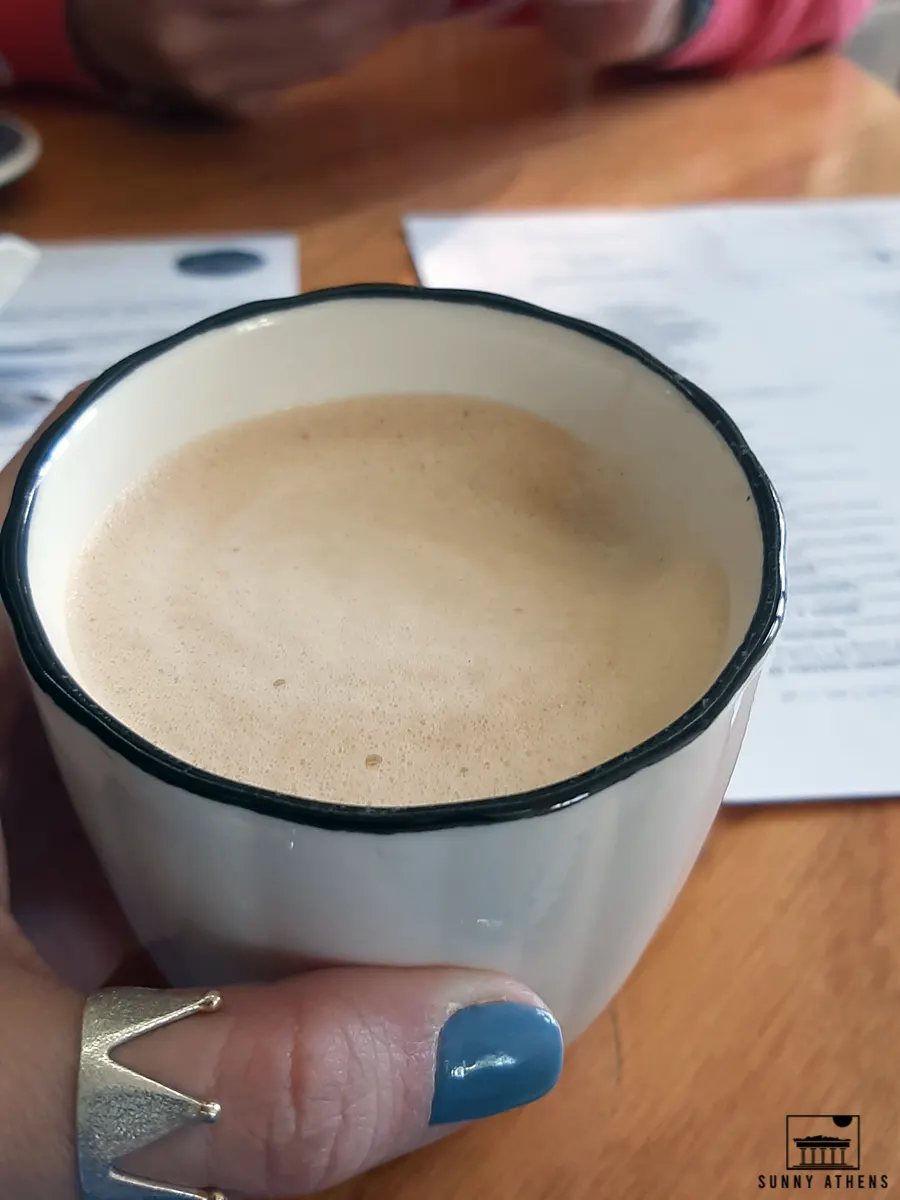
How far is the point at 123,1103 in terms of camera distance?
28 cm

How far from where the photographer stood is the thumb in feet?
0.92

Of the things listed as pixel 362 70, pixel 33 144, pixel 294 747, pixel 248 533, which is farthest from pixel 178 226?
pixel 294 747

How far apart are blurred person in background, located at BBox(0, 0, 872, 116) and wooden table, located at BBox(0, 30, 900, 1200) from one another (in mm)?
32

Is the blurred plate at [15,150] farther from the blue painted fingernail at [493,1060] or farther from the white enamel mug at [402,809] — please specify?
the blue painted fingernail at [493,1060]

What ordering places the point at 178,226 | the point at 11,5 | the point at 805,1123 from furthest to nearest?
the point at 11,5
the point at 178,226
the point at 805,1123

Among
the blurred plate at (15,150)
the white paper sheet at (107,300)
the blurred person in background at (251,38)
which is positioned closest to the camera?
the white paper sheet at (107,300)

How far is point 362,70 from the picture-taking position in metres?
0.98

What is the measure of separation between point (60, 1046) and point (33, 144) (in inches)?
27.1

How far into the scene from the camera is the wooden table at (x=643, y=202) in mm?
337

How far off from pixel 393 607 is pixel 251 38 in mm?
688

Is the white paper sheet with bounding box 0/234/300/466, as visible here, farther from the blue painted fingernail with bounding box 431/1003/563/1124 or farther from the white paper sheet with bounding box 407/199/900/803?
the blue painted fingernail with bounding box 431/1003/563/1124

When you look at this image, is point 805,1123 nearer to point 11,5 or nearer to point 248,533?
point 248,533

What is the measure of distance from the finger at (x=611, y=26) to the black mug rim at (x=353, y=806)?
628mm

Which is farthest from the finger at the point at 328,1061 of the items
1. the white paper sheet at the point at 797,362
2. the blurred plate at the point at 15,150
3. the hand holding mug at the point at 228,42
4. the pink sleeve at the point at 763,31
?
the pink sleeve at the point at 763,31
